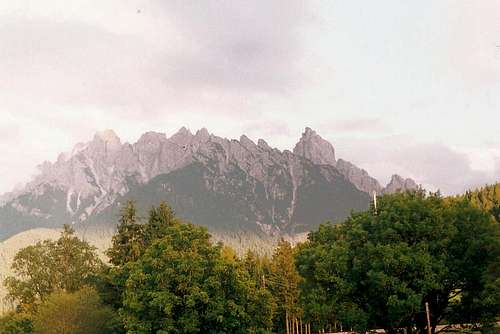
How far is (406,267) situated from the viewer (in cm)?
4362

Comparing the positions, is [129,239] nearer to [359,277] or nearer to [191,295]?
[191,295]

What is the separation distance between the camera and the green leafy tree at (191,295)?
2019 inches

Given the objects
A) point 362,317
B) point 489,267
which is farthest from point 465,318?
point 362,317

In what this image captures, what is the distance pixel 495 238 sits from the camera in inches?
1711

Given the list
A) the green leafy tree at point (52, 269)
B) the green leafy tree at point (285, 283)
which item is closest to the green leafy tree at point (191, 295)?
Answer: the green leafy tree at point (52, 269)

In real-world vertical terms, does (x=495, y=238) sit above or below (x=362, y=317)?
above

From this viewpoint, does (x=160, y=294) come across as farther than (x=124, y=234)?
No

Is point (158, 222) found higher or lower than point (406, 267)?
higher

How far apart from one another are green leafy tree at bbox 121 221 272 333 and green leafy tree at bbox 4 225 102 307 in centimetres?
3650

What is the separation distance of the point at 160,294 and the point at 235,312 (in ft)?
24.0

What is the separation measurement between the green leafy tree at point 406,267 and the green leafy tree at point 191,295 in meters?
8.44

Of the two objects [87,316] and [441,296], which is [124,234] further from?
[441,296]

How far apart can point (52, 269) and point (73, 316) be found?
878 inches

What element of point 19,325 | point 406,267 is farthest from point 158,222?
point 406,267
